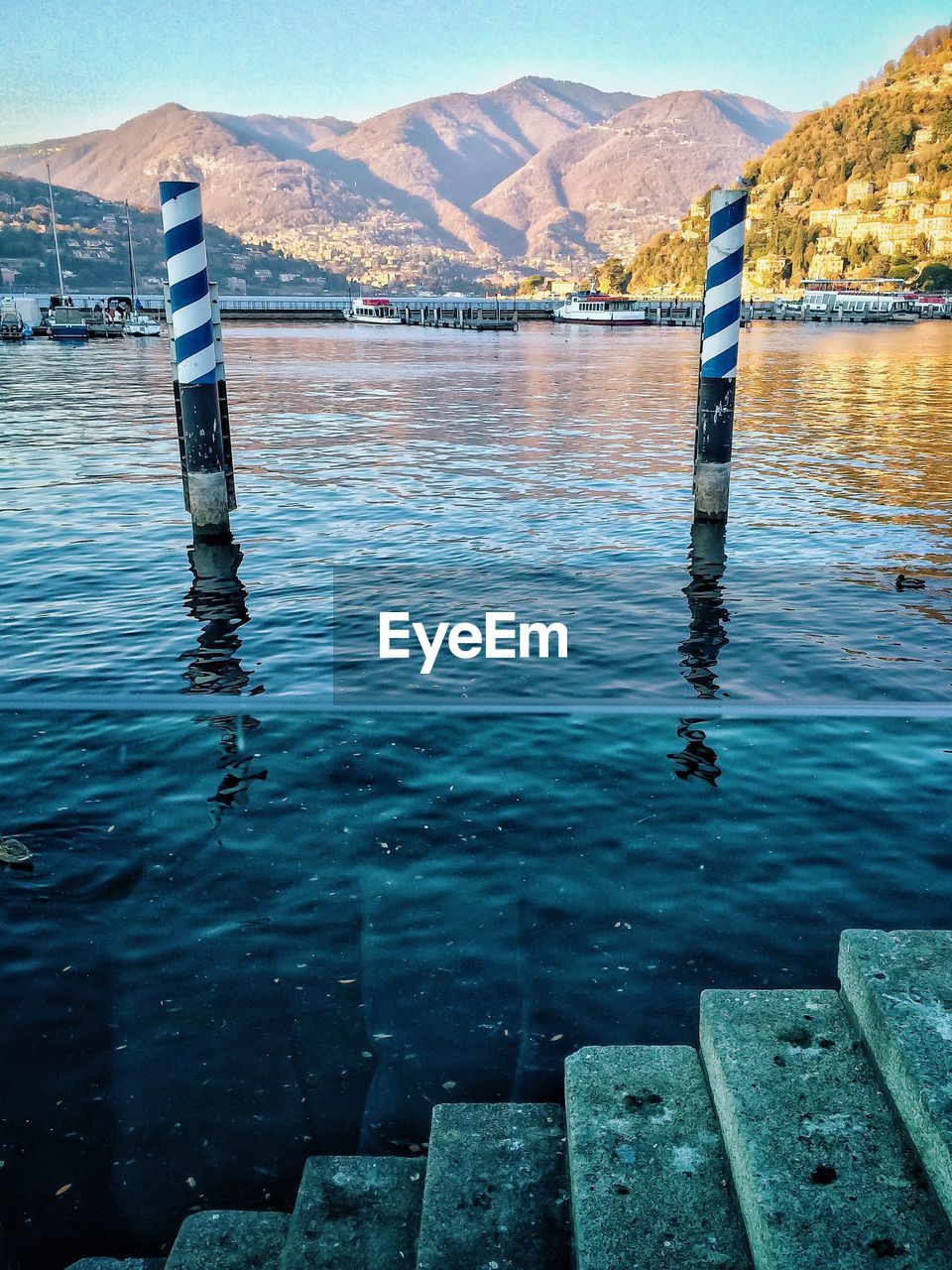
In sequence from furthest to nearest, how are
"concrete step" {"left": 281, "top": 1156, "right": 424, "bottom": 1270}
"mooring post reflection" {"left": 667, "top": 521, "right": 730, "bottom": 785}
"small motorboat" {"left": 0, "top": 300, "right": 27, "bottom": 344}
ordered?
"small motorboat" {"left": 0, "top": 300, "right": 27, "bottom": 344} < "mooring post reflection" {"left": 667, "top": 521, "right": 730, "bottom": 785} < "concrete step" {"left": 281, "top": 1156, "right": 424, "bottom": 1270}

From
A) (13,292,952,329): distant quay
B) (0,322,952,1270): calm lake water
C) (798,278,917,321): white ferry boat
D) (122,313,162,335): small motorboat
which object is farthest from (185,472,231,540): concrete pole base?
(798,278,917,321): white ferry boat

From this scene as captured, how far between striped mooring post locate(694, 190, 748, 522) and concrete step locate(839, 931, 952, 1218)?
31.9 ft

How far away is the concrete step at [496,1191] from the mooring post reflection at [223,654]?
10.1ft

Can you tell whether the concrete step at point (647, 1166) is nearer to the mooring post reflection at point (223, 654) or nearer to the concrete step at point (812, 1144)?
the concrete step at point (812, 1144)

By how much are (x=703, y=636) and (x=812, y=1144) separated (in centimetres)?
720

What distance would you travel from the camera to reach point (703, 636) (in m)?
9.49

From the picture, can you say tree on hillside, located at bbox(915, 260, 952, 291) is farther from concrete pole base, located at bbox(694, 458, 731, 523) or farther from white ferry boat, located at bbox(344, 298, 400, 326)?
concrete pole base, located at bbox(694, 458, 731, 523)

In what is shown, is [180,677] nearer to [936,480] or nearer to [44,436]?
[936,480]

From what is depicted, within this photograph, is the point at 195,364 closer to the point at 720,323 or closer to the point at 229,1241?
the point at 720,323

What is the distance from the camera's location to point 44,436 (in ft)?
78.2

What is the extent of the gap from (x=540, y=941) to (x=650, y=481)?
14950mm

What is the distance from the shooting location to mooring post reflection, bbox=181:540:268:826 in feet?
21.0

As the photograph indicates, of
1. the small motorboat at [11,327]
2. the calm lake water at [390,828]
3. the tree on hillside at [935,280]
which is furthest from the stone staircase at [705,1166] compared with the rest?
the tree on hillside at [935,280]

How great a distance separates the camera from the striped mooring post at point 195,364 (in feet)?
37.2
